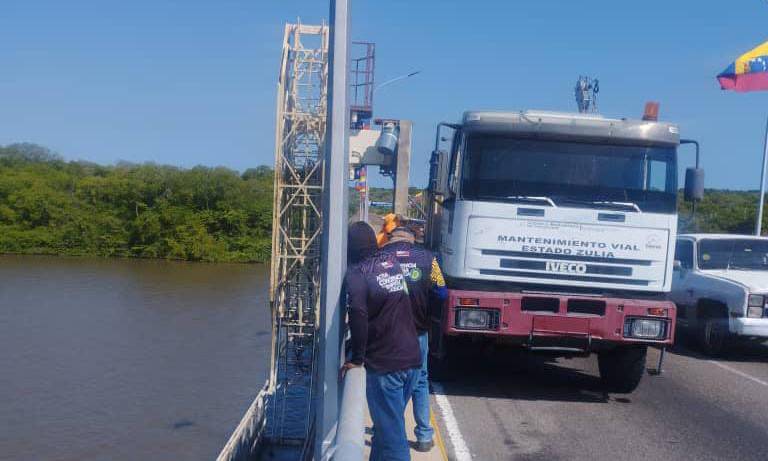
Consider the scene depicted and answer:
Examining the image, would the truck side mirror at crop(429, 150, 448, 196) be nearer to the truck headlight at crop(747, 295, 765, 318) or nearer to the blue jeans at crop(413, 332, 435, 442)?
the blue jeans at crop(413, 332, 435, 442)

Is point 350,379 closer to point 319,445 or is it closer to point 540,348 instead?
point 319,445

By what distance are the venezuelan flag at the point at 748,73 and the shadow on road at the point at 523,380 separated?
Result: 13.1m

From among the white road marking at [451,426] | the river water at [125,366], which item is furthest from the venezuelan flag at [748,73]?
the river water at [125,366]

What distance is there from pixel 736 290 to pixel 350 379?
9.21 meters

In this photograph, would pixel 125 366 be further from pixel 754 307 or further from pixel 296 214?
pixel 754 307

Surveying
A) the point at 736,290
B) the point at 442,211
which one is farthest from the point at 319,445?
the point at 736,290

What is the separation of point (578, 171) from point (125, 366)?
71.0ft

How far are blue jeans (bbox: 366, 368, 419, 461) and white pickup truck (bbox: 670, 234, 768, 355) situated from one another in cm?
800

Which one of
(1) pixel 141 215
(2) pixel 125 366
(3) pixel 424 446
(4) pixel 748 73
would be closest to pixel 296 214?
(2) pixel 125 366

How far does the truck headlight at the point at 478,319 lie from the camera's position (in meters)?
7.67

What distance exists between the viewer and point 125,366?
2552 cm

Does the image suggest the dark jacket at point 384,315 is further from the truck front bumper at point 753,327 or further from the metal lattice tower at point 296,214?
the metal lattice tower at point 296,214

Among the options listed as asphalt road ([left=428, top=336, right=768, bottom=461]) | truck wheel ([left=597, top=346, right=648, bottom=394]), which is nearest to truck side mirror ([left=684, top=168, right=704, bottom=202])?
truck wheel ([left=597, top=346, right=648, bottom=394])

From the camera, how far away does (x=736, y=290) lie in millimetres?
11109
